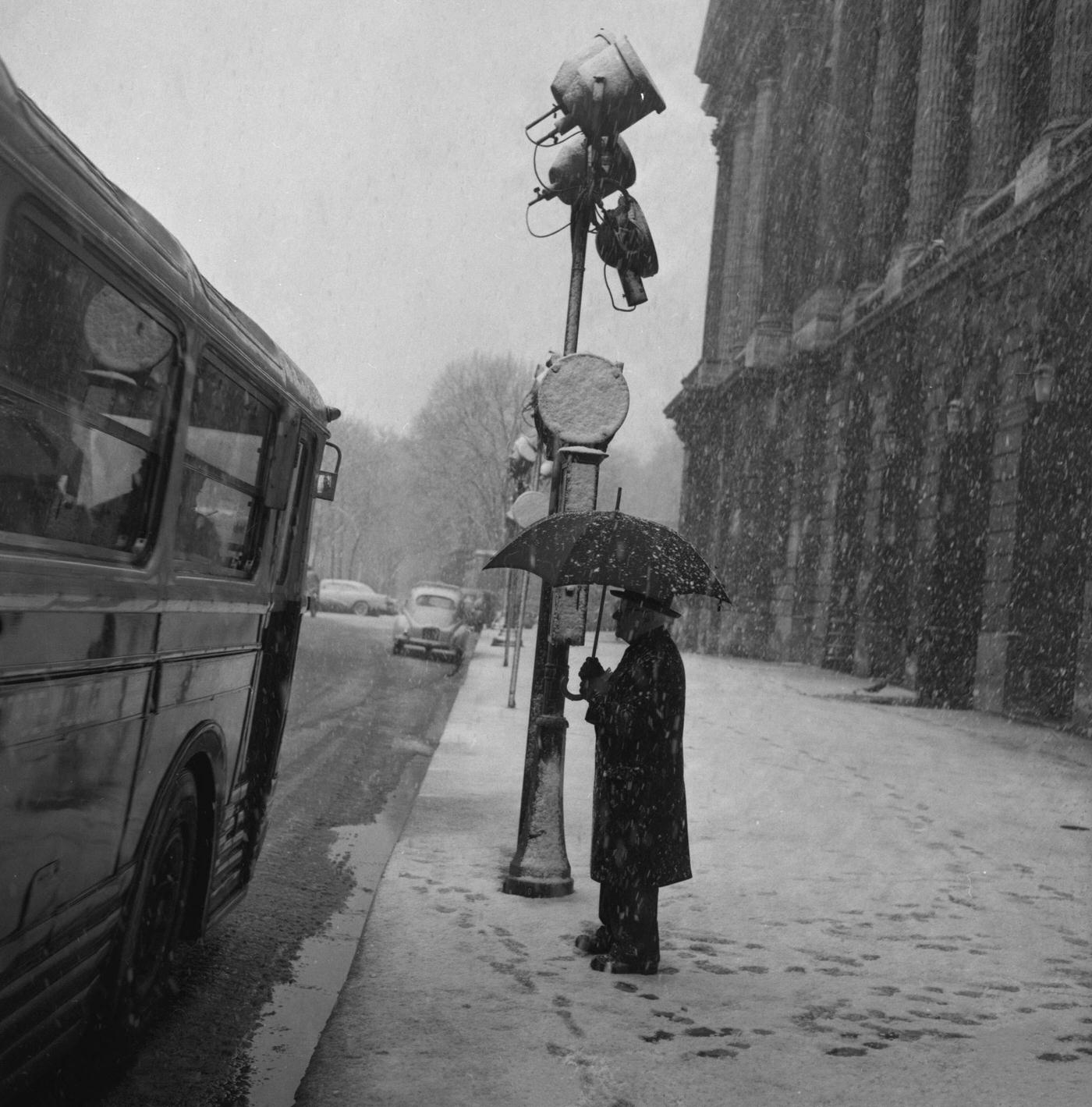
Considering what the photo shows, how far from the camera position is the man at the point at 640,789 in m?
5.25

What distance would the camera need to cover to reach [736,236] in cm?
4397

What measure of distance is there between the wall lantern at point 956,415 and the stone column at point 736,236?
69.6 feet

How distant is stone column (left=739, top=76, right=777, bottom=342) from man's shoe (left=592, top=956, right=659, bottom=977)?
35.7 metres

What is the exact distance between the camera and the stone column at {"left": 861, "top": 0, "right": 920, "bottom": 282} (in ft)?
93.0

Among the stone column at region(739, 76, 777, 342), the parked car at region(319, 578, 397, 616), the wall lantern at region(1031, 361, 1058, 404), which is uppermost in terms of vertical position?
the stone column at region(739, 76, 777, 342)

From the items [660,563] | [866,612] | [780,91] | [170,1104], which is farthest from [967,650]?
[780,91]

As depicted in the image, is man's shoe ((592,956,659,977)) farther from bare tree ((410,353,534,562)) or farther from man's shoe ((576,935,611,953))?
bare tree ((410,353,534,562))

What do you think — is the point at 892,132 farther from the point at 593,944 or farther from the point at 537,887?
the point at 593,944

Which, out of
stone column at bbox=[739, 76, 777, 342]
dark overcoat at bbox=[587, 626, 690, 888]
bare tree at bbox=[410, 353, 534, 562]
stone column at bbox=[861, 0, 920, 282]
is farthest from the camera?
bare tree at bbox=[410, 353, 534, 562]

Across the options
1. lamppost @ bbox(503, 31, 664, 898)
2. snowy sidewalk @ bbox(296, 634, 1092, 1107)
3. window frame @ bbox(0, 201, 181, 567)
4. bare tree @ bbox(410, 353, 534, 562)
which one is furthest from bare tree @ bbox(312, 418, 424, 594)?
window frame @ bbox(0, 201, 181, 567)

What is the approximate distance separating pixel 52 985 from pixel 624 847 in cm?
245

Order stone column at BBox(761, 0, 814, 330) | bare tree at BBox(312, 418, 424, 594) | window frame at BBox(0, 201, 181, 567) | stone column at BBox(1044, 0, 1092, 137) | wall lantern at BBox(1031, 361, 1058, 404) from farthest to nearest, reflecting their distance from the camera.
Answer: bare tree at BBox(312, 418, 424, 594) < stone column at BBox(761, 0, 814, 330) < stone column at BBox(1044, 0, 1092, 137) < wall lantern at BBox(1031, 361, 1058, 404) < window frame at BBox(0, 201, 181, 567)

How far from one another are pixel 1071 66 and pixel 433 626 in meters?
17.5

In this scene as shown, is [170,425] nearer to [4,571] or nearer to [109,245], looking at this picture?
[109,245]
